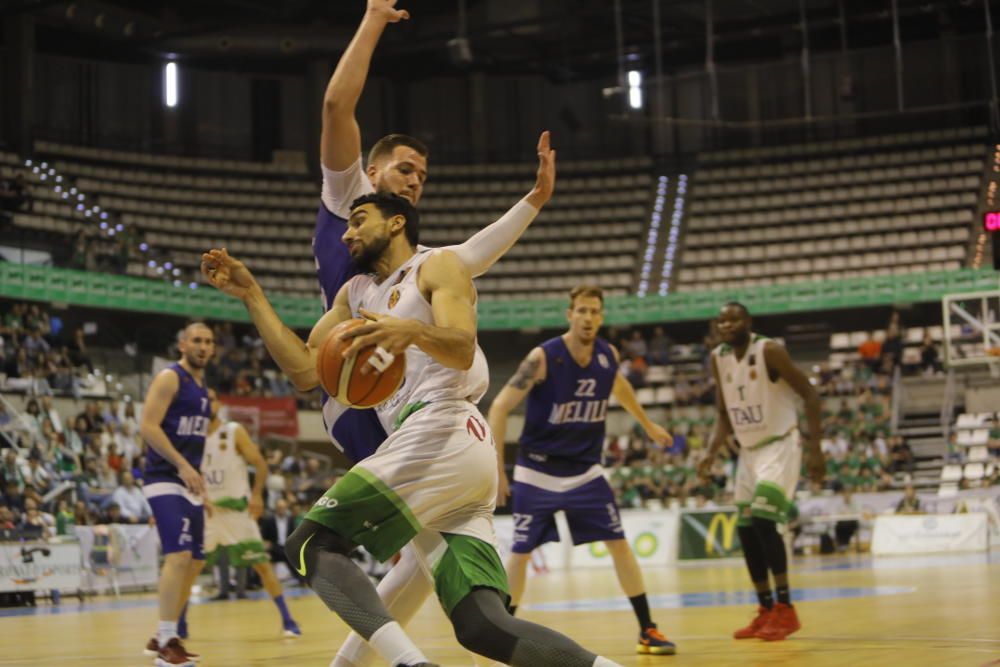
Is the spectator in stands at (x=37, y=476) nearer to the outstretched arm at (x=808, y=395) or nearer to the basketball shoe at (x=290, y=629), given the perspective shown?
the basketball shoe at (x=290, y=629)

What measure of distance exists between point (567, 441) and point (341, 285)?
3271 mm

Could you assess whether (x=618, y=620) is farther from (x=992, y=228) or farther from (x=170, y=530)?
(x=992, y=228)

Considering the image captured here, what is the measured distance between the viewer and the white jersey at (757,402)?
8.66 m

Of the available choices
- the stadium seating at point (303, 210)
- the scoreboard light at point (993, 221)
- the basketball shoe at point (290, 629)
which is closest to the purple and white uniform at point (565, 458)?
the basketball shoe at point (290, 629)

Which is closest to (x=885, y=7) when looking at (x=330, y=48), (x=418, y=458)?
(x=330, y=48)

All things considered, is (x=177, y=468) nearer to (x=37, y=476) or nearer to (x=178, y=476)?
(x=178, y=476)

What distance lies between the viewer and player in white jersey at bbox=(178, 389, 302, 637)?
37.5 feet

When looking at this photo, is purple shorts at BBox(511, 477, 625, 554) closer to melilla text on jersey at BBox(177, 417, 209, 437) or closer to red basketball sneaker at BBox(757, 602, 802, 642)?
red basketball sneaker at BBox(757, 602, 802, 642)

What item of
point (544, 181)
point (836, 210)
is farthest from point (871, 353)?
point (544, 181)

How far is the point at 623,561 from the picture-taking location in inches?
314

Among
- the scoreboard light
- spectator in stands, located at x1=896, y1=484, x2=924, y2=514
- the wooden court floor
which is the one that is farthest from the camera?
spectator in stands, located at x1=896, y1=484, x2=924, y2=514

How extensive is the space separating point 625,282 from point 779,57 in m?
8.71

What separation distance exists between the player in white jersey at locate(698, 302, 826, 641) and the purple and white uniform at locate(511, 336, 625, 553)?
0.93 m

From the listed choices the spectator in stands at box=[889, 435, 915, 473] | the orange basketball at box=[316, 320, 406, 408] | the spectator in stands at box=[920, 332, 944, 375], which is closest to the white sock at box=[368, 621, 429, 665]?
the orange basketball at box=[316, 320, 406, 408]
